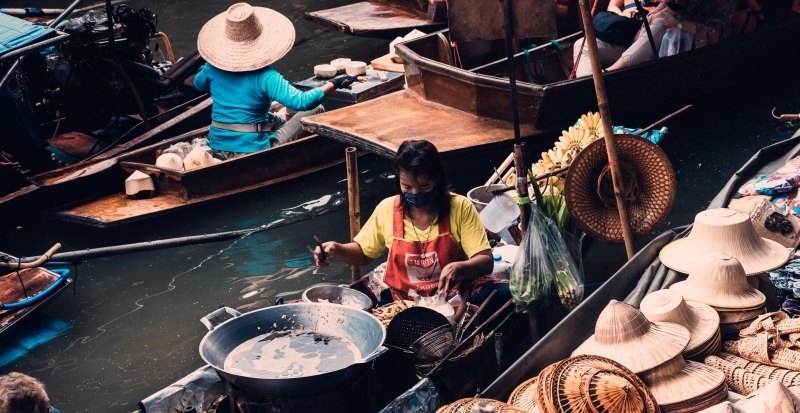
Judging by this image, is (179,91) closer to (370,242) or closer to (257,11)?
(257,11)

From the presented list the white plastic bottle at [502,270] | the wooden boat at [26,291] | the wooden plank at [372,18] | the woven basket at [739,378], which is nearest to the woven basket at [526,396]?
the woven basket at [739,378]

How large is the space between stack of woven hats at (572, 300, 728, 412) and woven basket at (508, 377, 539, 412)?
144mm

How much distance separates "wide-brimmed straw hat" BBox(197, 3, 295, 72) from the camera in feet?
22.8

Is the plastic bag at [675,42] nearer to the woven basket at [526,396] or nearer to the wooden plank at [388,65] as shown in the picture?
the wooden plank at [388,65]

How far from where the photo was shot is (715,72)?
25.0 ft

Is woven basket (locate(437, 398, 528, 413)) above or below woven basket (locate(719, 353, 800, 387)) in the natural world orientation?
above

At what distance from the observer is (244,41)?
703 cm

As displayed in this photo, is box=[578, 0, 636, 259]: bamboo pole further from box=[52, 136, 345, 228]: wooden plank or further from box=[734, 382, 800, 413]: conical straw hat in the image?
box=[52, 136, 345, 228]: wooden plank

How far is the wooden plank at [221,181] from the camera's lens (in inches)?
270

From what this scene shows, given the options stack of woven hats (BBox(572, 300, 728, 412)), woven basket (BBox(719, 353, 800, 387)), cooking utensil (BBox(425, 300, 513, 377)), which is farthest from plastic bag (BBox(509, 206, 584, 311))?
woven basket (BBox(719, 353, 800, 387))

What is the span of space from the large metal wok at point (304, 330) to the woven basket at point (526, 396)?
1.70ft

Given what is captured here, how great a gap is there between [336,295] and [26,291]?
2.33 metres

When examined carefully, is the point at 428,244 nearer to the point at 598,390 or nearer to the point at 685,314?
the point at 685,314

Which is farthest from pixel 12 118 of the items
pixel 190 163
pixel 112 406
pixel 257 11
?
Result: pixel 112 406
